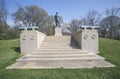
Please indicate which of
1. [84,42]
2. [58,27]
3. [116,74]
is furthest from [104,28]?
[116,74]

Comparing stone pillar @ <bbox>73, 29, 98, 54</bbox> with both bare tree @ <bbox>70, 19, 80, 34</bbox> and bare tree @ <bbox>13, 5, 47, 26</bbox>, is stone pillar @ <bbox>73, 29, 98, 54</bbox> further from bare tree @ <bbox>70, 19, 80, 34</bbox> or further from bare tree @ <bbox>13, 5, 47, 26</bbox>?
bare tree @ <bbox>70, 19, 80, 34</bbox>

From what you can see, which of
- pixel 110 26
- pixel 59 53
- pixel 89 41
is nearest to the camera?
pixel 59 53

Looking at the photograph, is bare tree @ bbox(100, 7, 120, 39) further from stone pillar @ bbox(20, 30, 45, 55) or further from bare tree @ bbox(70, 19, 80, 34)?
stone pillar @ bbox(20, 30, 45, 55)

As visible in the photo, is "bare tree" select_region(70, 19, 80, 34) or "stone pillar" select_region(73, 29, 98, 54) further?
"bare tree" select_region(70, 19, 80, 34)

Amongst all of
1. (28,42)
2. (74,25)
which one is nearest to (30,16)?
(74,25)

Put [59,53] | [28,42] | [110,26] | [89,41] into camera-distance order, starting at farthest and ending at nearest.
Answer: [110,26]
[89,41]
[28,42]
[59,53]

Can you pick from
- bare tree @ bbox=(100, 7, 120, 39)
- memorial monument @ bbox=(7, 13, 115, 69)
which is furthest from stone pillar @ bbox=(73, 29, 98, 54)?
bare tree @ bbox=(100, 7, 120, 39)

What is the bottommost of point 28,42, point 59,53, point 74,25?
point 59,53

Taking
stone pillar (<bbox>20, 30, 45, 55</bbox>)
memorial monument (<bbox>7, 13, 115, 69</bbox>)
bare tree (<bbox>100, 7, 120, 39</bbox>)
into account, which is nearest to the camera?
memorial monument (<bbox>7, 13, 115, 69</bbox>)

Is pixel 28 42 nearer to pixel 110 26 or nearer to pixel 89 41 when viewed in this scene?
pixel 89 41

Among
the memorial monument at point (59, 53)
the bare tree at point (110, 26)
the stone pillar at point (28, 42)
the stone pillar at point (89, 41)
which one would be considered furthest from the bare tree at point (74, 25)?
the stone pillar at point (28, 42)

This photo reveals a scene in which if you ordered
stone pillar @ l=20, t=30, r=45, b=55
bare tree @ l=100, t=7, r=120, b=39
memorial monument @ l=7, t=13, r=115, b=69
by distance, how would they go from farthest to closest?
bare tree @ l=100, t=7, r=120, b=39, stone pillar @ l=20, t=30, r=45, b=55, memorial monument @ l=7, t=13, r=115, b=69

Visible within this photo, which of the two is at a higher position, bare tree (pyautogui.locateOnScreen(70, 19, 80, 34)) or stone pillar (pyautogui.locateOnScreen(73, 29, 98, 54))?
bare tree (pyautogui.locateOnScreen(70, 19, 80, 34))

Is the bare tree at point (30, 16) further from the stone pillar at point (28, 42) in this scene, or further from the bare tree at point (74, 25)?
the stone pillar at point (28, 42)
